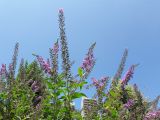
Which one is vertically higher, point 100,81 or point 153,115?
point 100,81

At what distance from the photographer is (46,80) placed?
5965 millimetres

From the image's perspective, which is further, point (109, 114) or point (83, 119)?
point (109, 114)

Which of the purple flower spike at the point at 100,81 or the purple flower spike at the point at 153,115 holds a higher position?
the purple flower spike at the point at 100,81

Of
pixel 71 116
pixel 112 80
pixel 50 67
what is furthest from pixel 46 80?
pixel 112 80

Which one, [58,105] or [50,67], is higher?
[50,67]

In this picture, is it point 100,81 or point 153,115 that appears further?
point 100,81

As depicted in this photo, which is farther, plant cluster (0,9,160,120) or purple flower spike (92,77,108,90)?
purple flower spike (92,77,108,90)

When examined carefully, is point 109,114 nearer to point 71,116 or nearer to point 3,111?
point 71,116

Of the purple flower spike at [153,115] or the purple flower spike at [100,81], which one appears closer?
the purple flower spike at [153,115]

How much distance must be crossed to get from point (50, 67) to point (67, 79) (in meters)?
0.65

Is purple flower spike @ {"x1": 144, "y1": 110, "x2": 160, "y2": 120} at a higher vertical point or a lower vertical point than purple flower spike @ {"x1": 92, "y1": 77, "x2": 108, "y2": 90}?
lower

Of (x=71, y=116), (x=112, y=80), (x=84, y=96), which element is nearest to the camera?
(x=71, y=116)

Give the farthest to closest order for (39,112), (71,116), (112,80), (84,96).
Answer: (112,80) < (84,96) < (71,116) < (39,112)

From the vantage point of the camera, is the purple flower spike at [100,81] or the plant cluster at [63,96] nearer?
the plant cluster at [63,96]
